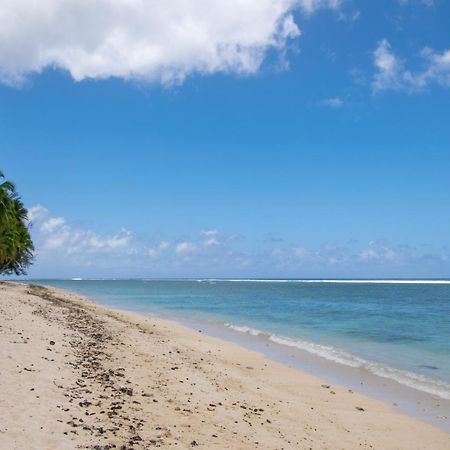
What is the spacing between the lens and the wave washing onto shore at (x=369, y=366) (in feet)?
56.4

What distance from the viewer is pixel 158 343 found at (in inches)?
844

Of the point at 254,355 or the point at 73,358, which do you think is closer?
the point at 73,358

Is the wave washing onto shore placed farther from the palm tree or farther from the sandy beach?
the palm tree

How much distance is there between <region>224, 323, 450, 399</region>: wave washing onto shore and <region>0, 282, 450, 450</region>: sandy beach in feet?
11.2

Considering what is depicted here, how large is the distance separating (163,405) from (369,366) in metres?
13.5

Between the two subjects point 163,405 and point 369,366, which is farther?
point 369,366

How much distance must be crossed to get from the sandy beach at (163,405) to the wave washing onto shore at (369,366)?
11.2 ft

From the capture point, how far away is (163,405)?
34.4 feet

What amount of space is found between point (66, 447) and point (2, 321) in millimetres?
12467

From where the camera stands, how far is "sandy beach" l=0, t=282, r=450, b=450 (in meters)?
8.25

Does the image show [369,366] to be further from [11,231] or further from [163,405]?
[11,231]

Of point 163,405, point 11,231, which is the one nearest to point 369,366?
point 163,405

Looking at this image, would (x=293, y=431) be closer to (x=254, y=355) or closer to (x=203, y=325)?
(x=254, y=355)

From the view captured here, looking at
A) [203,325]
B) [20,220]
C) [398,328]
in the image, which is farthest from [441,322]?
[20,220]
